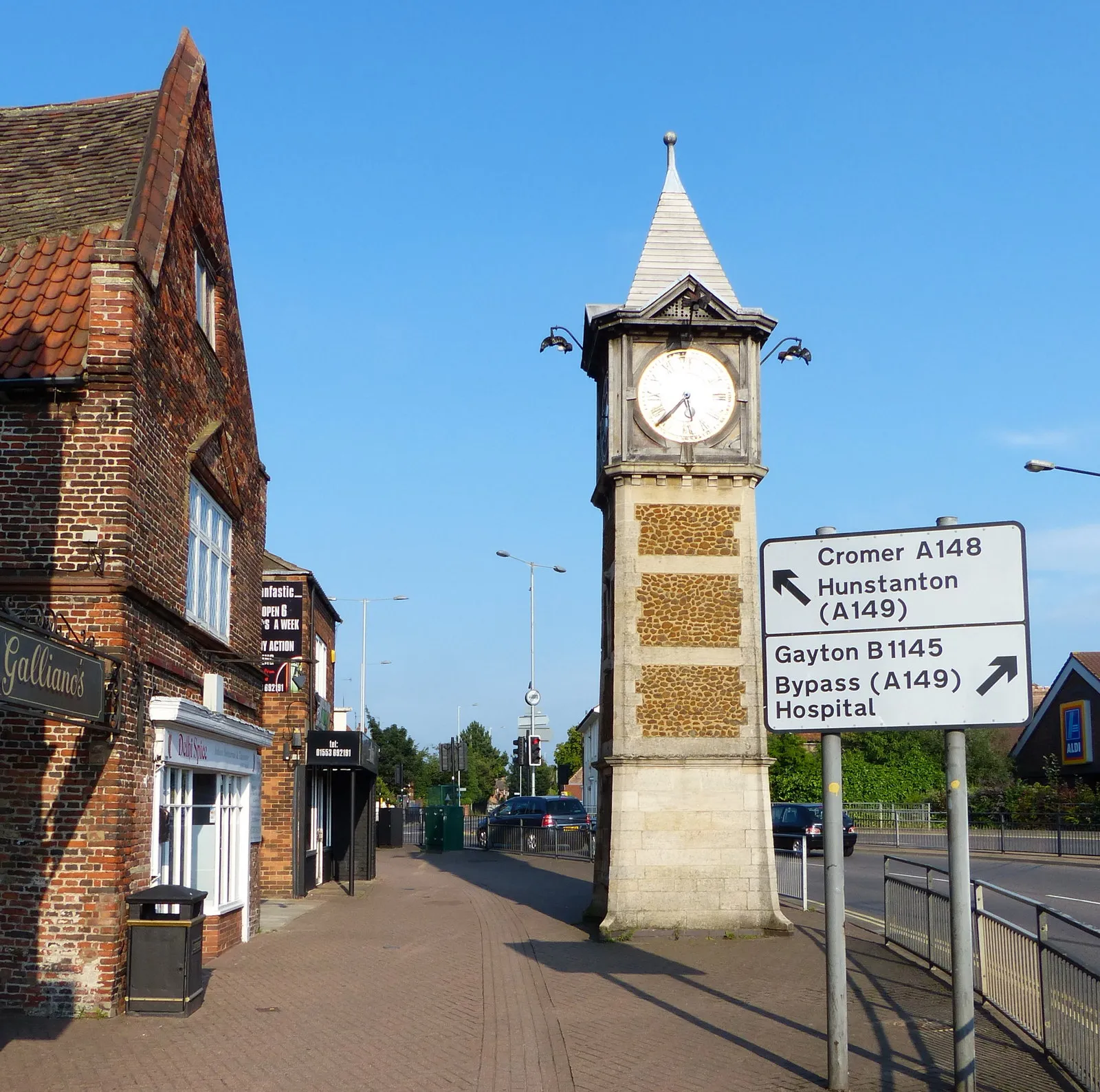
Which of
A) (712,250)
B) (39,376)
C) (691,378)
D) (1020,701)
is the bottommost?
(1020,701)

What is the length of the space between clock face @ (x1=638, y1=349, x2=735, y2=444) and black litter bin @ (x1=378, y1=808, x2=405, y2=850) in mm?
27547

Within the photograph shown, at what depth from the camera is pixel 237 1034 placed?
429 inches

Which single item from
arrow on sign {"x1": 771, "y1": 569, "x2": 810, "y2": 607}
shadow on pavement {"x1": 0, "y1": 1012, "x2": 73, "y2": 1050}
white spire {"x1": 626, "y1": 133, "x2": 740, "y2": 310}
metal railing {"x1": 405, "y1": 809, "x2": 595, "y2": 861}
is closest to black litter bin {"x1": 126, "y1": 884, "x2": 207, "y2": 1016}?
shadow on pavement {"x1": 0, "y1": 1012, "x2": 73, "y2": 1050}

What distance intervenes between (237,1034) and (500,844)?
29096 mm

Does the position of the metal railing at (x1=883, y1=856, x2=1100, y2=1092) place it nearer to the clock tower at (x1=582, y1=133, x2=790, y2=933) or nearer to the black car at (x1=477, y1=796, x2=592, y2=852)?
the clock tower at (x1=582, y1=133, x2=790, y2=933)

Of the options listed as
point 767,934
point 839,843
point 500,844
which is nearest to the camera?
point 839,843

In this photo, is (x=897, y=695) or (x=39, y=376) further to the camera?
(x=39, y=376)

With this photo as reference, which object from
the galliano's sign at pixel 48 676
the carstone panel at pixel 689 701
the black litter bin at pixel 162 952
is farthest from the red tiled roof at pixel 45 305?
the carstone panel at pixel 689 701

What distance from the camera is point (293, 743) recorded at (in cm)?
2309

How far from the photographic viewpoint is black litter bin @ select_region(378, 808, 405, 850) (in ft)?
140

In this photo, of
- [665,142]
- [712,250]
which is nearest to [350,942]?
[712,250]

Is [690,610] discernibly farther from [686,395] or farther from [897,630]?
[897,630]

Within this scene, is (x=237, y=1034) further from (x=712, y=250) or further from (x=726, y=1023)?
(x=712, y=250)

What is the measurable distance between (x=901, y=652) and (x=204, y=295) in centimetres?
1130
